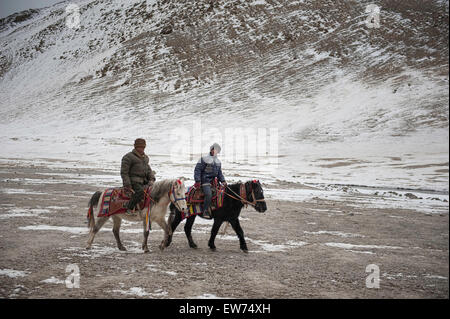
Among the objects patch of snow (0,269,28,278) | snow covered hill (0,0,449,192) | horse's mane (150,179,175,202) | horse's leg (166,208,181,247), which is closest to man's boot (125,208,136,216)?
horse's mane (150,179,175,202)

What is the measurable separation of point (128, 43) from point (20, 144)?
4670cm

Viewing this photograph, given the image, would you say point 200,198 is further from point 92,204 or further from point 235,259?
point 92,204

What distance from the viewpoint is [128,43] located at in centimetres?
9050

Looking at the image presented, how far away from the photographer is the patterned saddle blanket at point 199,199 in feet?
26.4

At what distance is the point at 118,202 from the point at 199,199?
5.91ft

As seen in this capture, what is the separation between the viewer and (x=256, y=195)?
7910 mm

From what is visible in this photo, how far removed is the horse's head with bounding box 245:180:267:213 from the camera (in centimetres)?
787

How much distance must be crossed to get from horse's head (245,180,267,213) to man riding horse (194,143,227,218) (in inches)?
25.4

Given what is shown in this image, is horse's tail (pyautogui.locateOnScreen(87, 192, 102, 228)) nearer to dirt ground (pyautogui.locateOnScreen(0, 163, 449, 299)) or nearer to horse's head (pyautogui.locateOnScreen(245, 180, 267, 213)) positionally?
dirt ground (pyautogui.locateOnScreen(0, 163, 449, 299))

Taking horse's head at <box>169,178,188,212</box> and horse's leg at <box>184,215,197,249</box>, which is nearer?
horse's head at <box>169,178,188,212</box>

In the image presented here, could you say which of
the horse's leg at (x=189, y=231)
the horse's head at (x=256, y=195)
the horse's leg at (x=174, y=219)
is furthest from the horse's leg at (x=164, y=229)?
the horse's head at (x=256, y=195)

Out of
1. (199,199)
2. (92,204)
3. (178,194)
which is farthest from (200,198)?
(92,204)

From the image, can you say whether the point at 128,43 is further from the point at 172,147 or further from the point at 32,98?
the point at 172,147
